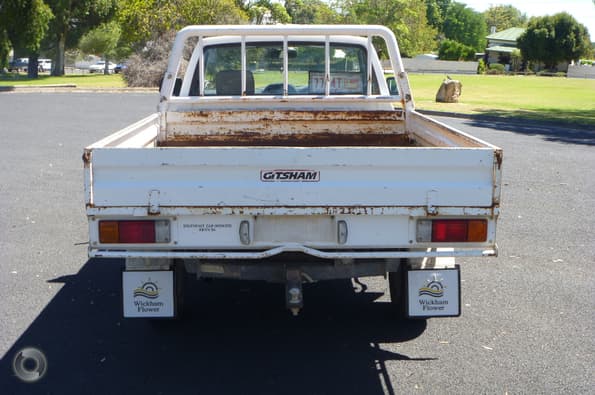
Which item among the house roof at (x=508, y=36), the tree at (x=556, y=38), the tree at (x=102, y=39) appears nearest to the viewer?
the tree at (x=102, y=39)

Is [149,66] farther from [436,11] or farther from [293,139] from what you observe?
[436,11]

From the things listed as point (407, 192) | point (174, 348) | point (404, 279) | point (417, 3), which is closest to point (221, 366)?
point (174, 348)

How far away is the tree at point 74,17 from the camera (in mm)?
51031

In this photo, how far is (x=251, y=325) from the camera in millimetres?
5262

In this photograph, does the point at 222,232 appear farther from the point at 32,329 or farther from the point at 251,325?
the point at 32,329

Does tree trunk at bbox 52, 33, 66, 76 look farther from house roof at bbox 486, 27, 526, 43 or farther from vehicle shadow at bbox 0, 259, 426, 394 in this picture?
house roof at bbox 486, 27, 526, 43

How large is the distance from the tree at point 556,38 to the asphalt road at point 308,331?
72.2 m

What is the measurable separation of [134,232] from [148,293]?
0.55 meters

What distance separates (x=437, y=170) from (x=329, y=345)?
1551 mm

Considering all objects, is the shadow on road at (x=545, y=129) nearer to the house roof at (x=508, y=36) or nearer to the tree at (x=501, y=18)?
the house roof at (x=508, y=36)

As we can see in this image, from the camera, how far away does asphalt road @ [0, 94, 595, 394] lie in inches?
170

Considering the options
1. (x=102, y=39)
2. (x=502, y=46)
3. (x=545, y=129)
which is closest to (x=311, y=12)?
(x=102, y=39)

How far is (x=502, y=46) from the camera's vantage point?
103312mm

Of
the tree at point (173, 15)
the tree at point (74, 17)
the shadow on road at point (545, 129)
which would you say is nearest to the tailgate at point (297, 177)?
the shadow on road at point (545, 129)
